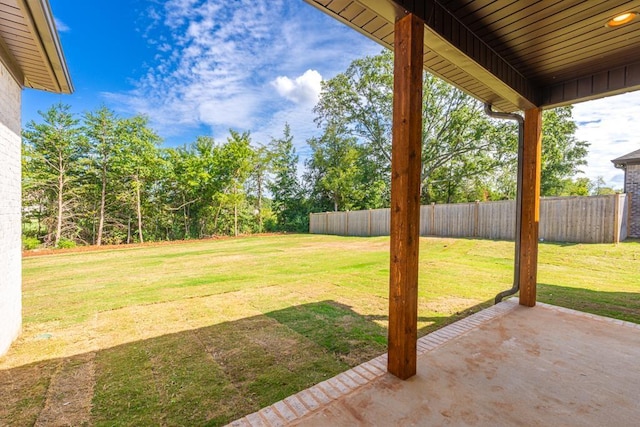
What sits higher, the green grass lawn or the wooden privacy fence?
the wooden privacy fence

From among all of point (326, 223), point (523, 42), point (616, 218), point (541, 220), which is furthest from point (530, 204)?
point (326, 223)

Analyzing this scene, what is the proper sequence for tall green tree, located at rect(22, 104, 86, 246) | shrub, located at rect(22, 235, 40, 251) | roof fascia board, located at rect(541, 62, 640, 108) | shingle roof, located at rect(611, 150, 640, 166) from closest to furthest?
1. roof fascia board, located at rect(541, 62, 640, 108)
2. shingle roof, located at rect(611, 150, 640, 166)
3. shrub, located at rect(22, 235, 40, 251)
4. tall green tree, located at rect(22, 104, 86, 246)

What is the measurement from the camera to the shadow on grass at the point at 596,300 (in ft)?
10.0

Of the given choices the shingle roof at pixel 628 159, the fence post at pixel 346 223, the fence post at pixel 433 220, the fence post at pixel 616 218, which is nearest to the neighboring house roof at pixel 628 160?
the shingle roof at pixel 628 159

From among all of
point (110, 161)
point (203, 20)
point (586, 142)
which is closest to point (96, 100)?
point (110, 161)

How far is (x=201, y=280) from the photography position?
4984 millimetres

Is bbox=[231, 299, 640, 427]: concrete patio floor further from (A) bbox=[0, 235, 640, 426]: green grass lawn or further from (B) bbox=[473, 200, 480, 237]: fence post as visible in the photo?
(B) bbox=[473, 200, 480, 237]: fence post

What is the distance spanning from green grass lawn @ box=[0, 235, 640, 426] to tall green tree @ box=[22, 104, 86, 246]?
7.72 meters

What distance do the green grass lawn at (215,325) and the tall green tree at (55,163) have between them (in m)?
7.72

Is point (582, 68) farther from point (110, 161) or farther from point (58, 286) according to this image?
point (110, 161)

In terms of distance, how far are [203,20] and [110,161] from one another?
9386 millimetres

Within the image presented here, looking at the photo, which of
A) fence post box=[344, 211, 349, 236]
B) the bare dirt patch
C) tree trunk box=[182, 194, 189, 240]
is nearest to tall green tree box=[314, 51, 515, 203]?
fence post box=[344, 211, 349, 236]

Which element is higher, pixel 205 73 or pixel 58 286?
pixel 205 73

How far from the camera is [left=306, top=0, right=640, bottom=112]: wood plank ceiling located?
177 centimetres
